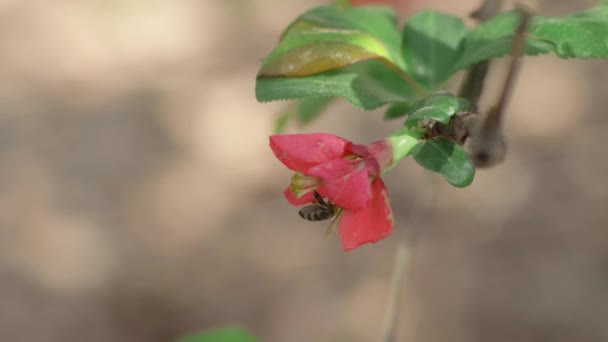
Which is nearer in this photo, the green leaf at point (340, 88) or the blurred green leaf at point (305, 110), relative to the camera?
the green leaf at point (340, 88)

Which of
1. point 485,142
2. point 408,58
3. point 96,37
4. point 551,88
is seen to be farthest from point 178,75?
point 485,142

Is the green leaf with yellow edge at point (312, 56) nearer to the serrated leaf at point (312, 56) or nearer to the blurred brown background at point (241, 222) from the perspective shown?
the serrated leaf at point (312, 56)

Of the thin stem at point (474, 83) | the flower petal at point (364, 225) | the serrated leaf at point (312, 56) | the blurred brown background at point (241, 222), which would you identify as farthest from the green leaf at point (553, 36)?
the blurred brown background at point (241, 222)

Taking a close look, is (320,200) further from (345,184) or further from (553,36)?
(553,36)

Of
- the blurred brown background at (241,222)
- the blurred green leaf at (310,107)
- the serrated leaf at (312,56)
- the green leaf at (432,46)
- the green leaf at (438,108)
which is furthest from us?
the blurred brown background at (241,222)

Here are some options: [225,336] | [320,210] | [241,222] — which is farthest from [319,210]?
[241,222]

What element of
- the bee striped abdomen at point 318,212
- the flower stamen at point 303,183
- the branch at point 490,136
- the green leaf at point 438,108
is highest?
the green leaf at point 438,108

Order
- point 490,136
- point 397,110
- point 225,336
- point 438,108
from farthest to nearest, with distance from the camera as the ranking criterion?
1. point 225,336
2. point 397,110
3. point 490,136
4. point 438,108
